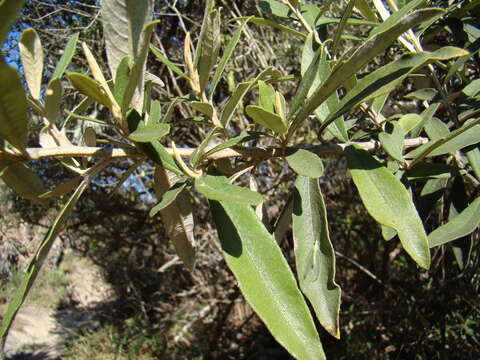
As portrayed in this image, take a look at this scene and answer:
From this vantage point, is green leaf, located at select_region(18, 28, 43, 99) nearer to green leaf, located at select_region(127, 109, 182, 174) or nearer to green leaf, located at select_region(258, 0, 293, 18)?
green leaf, located at select_region(127, 109, 182, 174)

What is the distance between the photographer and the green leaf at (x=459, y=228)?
0.57 metres

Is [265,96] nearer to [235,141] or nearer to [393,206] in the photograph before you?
[235,141]

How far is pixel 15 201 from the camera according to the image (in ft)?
9.74

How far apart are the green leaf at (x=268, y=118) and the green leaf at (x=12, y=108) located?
0.24 m

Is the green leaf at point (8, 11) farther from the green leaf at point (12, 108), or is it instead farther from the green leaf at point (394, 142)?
the green leaf at point (394, 142)

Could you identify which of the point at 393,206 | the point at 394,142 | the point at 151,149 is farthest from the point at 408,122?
the point at 151,149

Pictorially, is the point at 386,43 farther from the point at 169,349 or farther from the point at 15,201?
the point at 169,349

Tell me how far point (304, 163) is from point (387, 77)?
0.15 metres

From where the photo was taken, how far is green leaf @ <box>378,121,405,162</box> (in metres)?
0.52

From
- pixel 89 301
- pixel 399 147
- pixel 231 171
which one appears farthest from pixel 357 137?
pixel 89 301

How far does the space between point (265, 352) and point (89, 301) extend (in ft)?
12.8

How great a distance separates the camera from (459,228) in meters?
0.58

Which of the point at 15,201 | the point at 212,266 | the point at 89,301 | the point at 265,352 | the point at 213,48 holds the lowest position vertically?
the point at 265,352

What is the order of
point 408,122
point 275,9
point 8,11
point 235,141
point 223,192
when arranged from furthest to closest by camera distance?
point 275,9 < point 408,122 < point 235,141 < point 223,192 < point 8,11
